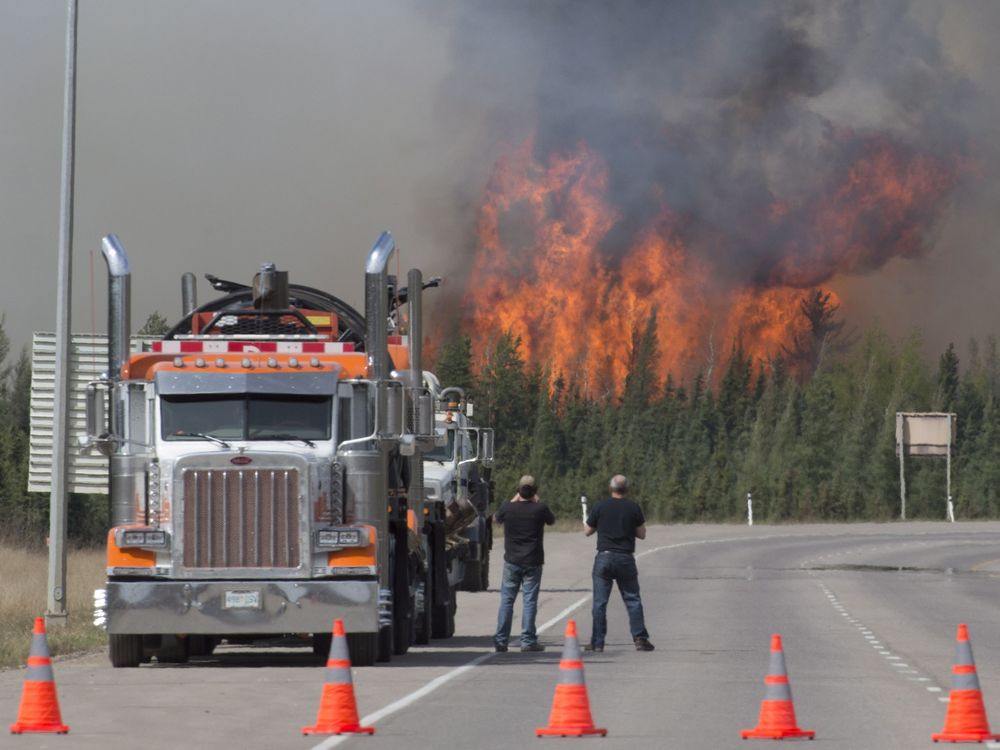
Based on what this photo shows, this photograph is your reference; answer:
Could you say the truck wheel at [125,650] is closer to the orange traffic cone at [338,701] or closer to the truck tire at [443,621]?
the truck tire at [443,621]

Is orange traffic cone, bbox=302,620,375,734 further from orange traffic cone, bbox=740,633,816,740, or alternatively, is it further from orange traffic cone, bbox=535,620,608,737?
orange traffic cone, bbox=740,633,816,740

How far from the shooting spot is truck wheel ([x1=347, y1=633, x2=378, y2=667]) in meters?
20.8

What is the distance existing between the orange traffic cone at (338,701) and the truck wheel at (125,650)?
6.93 m

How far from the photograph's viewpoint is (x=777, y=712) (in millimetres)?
13836

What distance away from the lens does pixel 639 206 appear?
447 feet

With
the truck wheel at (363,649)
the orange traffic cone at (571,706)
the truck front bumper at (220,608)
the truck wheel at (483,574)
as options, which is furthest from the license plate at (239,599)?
the truck wheel at (483,574)

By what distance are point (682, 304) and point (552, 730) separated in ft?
411

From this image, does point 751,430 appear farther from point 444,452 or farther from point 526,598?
point 526,598

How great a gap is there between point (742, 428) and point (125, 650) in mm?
122194

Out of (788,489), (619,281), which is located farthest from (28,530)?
(619,281)

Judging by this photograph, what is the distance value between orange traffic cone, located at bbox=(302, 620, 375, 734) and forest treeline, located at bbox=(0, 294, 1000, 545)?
75.0m

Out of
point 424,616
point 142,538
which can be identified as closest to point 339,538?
point 142,538

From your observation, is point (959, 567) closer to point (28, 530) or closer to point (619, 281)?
point (28, 530)

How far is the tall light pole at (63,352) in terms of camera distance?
26.4 metres
